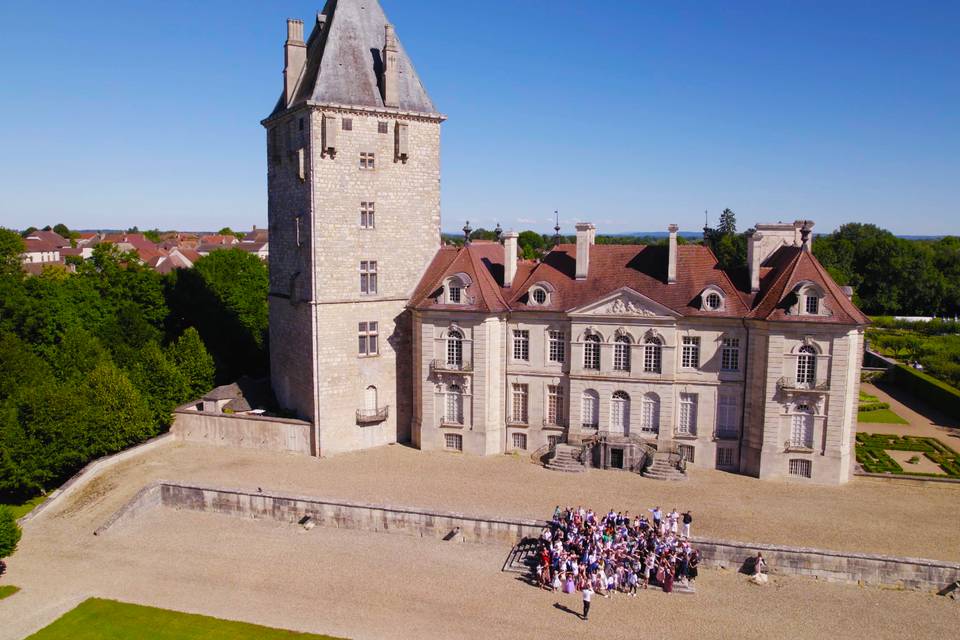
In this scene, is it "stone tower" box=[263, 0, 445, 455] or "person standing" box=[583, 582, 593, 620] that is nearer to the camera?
"person standing" box=[583, 582, 593, 620]

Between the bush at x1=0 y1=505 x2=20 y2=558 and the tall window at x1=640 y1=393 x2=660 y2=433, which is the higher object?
the tall window at x1=640 y1=393 x2=660 y2=433

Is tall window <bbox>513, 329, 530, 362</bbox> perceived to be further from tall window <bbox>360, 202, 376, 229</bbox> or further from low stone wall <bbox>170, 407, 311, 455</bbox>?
low stone wall <bbox>170, 407, 311, 455</bbox>

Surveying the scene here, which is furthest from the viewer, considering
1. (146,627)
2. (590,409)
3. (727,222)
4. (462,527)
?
(727,222)

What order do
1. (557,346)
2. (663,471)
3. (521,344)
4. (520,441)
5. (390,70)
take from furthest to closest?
(520,441) → (521,344) → (557,346) → (390,70) → (663,471)

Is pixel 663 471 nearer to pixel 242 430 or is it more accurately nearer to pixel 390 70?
pixel 242 430

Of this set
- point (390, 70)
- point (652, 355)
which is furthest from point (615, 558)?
point (390, 70)

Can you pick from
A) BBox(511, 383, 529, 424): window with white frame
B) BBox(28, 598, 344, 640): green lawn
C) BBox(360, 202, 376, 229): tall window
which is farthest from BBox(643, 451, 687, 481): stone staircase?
BBox(360, 202, 376, 229): tall window

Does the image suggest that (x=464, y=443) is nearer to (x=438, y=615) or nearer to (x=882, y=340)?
(x=438, y=615)
